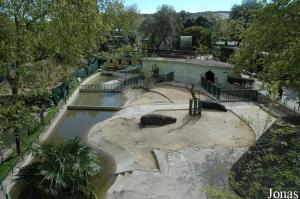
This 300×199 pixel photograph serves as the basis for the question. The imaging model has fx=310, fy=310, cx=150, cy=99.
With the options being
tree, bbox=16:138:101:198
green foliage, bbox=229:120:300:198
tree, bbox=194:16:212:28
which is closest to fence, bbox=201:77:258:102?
green foliage, bbox=229:120:300:198

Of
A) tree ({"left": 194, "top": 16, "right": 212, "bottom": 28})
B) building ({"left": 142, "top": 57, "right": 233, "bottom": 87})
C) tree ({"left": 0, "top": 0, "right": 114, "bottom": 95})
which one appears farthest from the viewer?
tree ({"left": 194, "top": 16, "right": 212, "bottom": 28})

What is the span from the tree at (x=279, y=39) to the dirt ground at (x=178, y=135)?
4362mm

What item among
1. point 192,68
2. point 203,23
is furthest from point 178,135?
point 203,23

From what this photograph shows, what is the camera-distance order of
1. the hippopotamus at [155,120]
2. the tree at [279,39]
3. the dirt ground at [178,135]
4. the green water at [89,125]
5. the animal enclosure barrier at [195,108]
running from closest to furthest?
1. the tree at [279,39]
2. the green water at [89,125]
3. the dirt ground at [178,135]
4. the hippopotamus at [155,120]
5. the animal enclosure barrier at [195,108]

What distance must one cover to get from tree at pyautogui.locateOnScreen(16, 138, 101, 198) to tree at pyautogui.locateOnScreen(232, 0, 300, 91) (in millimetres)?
7908

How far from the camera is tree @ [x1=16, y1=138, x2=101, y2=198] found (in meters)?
10.6

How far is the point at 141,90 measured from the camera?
30.8 metres

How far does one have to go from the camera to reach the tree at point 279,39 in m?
12.3

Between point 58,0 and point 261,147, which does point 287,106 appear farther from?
point 58,0

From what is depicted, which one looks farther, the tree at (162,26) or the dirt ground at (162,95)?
the tree at (162,26)

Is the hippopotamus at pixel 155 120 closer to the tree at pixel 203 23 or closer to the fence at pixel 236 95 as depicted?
the fence at pixel 236 95

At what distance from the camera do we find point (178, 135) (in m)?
18.0

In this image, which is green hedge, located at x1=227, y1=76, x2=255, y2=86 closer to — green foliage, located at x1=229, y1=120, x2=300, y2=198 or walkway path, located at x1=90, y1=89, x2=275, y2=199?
walkway path, located at x1=90, y1=89, x2=275, y2=199

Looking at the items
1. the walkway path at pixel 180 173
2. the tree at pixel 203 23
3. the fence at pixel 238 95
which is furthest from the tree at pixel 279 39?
the tree at pixel 203 23
